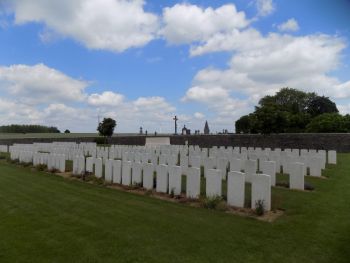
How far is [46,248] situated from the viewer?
4309mm

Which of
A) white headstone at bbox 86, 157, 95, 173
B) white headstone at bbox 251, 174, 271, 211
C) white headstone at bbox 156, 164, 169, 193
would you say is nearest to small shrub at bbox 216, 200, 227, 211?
white headstone at bbox 251, 174, 271, 211

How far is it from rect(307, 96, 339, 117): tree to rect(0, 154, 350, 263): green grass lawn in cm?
5084

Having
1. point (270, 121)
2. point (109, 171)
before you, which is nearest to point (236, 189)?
point (109, 171)

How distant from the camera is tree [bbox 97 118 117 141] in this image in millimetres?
32050

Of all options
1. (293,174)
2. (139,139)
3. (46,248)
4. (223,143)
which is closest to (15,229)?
(46,248)

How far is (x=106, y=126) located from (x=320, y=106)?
1519 inches

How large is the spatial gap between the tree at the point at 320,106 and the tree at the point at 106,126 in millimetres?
36821

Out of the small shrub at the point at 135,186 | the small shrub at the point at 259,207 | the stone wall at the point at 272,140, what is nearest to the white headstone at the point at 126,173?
the small shrub at the point at 135,186

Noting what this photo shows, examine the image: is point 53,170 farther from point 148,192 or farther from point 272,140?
point 272,140

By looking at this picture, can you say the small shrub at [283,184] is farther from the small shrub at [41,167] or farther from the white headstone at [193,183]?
the small shrub at [41,167]

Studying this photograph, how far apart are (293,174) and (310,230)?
11.5ft

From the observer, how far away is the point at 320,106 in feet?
177

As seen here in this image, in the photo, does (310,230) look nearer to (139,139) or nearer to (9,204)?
(9,204)

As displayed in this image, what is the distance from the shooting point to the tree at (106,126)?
3205cm
